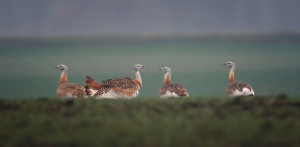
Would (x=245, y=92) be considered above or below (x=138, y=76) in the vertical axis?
below

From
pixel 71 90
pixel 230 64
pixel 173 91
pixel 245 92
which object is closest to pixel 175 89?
pixel 173 91

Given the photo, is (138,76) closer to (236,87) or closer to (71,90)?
(71,90)

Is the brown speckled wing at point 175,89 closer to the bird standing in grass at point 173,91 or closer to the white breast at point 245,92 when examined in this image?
the bird standing in grass at point 173,91

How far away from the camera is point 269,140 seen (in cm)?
829

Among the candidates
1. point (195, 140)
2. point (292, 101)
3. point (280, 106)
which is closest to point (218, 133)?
point (195, 140)

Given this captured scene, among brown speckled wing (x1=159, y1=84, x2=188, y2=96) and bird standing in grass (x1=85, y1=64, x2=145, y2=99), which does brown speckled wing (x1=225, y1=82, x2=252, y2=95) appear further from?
bird standing in grass (x1=85, y1=64, x2=145, y2=99)

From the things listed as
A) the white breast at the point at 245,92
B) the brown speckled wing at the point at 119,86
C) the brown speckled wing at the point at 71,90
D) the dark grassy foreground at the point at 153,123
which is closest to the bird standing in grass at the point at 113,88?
the brown speckled wing at the point at 119,86

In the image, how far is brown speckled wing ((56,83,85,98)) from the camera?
17984 mm

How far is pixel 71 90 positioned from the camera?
59.6 feet

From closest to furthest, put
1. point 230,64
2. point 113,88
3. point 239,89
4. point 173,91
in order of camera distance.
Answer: point 113,88, point 239,89, point 173,91, point 230,64

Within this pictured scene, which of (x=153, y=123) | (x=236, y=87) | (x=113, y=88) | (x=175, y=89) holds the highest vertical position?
(x=236, y=87)

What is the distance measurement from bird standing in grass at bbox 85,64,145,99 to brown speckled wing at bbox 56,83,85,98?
0.63 m

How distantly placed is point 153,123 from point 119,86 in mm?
7368

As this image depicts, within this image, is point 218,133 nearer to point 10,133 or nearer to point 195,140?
point 195,140
